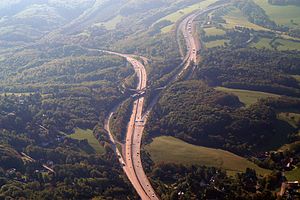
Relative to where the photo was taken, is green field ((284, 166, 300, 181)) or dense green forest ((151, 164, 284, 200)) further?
green field ((284, 166, 300, 181))

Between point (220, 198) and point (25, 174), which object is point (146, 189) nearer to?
point (220, 198)

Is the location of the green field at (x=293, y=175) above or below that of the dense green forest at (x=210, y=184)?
below

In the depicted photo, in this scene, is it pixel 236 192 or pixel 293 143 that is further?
pixel 293 143

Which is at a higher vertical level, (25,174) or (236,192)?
(25,174)

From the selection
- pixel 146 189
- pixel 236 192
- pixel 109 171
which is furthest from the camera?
pixel 109 171

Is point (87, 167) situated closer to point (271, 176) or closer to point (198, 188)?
point (198, 188)

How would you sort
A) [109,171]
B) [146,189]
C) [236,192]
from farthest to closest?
[109,171]
[146,189]
[236,192]

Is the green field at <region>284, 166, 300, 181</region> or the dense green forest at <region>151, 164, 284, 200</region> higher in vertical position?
the dense green forest at <region>151, 164, 284, 200</region>

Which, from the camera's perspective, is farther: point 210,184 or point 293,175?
point 210,184

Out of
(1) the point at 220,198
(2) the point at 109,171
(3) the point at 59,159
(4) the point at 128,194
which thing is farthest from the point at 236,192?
(3) the point at 59,159

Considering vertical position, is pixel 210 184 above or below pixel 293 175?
above

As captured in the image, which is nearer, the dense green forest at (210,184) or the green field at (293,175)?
the dense green forest at (210,184)
